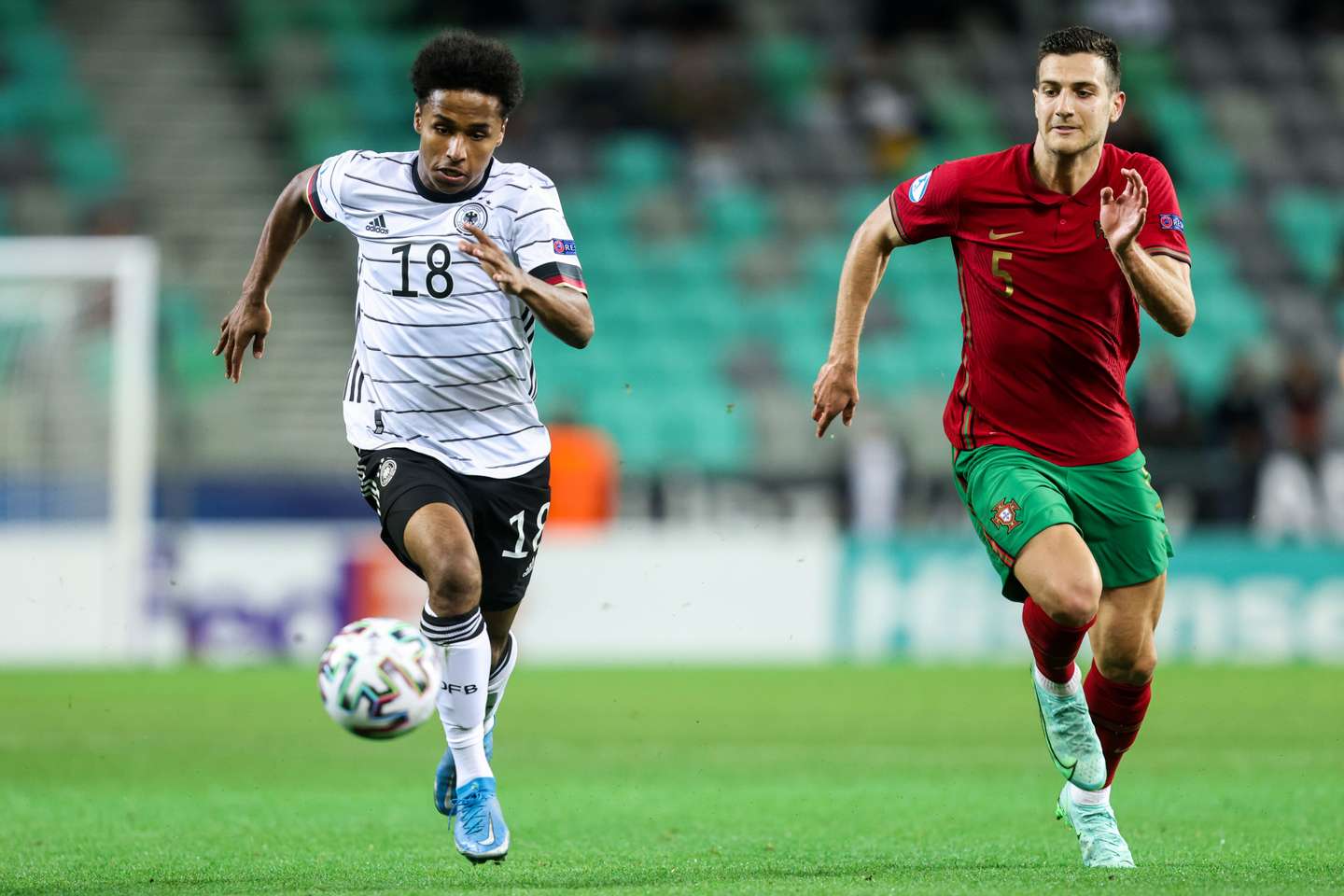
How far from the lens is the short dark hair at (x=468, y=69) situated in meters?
6.21

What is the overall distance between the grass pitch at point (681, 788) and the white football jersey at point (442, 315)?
142 cm

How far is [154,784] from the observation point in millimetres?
9211

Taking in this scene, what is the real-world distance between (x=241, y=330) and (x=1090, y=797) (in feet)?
10.8

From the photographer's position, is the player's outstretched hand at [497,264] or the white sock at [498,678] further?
the white sock at [498,678]

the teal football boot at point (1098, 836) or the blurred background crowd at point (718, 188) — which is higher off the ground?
the blurred background crowd at point (718, 188)

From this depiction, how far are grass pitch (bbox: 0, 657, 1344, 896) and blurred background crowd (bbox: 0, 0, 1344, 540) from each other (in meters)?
4.82

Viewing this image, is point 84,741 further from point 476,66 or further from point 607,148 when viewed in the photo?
point 607,148

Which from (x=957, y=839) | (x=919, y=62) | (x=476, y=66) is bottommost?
(x=957, y=839)

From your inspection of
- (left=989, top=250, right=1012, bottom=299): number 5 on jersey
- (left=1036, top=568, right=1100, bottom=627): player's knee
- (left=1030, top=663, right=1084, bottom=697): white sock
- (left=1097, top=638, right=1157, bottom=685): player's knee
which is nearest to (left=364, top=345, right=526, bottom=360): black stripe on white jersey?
(left=989, top=250, right=1012, bottom=299): number 5 on jersey

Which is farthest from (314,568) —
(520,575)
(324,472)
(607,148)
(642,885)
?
(642,885)

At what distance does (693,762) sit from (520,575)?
12.7ft

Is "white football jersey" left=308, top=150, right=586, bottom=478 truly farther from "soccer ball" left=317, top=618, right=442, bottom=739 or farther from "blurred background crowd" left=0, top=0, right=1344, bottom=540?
"blurred background crowd" left=0, top=0, right=1344, bottom=540

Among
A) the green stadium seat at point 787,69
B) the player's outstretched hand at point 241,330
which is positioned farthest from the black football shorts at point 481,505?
the green stadium seat at point 787,69

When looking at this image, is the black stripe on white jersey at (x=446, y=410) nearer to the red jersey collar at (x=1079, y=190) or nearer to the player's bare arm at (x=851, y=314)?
the player's bare arm at (x=851, y=314)
